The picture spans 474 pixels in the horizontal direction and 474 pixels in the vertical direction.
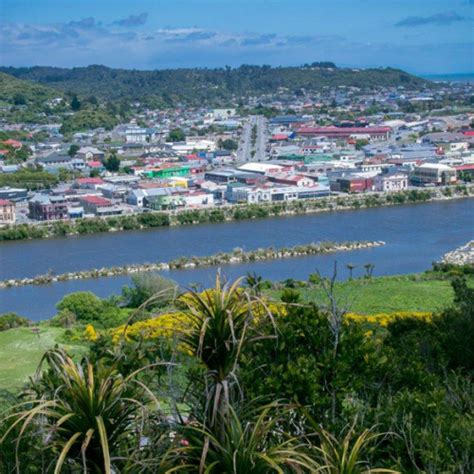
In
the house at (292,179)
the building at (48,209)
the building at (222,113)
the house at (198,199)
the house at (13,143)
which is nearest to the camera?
the building at (48,209)

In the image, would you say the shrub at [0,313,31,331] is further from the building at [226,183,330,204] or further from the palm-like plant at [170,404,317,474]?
the building at [226,183,330,204]

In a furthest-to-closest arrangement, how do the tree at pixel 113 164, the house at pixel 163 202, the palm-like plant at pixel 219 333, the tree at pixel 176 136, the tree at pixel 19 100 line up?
the tree at pixel 19 100
the tree at pixel 176 136
the tree at pixel 113 164
the house at pixel 163 202
the palm-like plant at pixel 219 333

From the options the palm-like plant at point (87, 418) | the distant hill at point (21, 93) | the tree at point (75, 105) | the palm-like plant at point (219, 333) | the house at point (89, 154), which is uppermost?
the palm-like plant at point (219, 333)

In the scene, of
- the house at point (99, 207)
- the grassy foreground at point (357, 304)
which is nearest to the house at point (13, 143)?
the house at point (99, 207)

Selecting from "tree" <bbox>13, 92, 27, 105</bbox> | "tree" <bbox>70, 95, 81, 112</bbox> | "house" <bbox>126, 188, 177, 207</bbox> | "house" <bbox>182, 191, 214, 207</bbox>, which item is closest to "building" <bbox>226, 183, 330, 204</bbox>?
"house" <bbox>182, 191, 214, 207</bbox>

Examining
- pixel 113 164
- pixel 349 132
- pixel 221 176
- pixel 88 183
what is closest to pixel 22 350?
pixel 88 183

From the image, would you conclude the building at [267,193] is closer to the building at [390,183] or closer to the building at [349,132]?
the building at [390,183]
